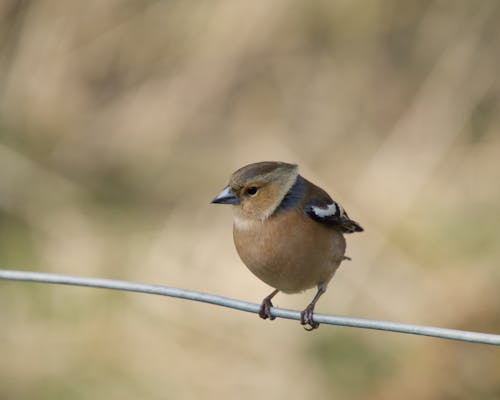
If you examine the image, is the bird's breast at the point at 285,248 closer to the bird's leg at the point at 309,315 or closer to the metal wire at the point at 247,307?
the bird's leg at the point at 309,315

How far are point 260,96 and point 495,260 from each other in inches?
95.6

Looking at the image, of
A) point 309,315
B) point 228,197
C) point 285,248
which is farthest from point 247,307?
point 228,197

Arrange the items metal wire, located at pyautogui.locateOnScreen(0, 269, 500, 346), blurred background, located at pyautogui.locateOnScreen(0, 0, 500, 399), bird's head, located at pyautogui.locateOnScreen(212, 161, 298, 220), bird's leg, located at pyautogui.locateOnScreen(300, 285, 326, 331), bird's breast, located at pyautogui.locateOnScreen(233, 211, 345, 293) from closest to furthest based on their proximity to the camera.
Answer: metal wire, located at pyautogui.locateOnScreen(0, 269, 500, 346) → bird's leg, located at pyautogui.locateOnScreen(300, 285, 326, 331) → bird's breast, located at pyautogui.locateOnScreen(233, 211, 345, 293) → bird's head, located at pyautogui.locateOnScreen(212, 161, 298, 220) → blurred background, located at pyautogui.locateOnScreen(0, 0, 500, 399)

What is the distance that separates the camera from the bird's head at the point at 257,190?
3.29 meters

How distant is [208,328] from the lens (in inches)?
226

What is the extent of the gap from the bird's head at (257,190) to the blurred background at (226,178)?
2.29 m

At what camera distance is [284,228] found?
10.5 feet

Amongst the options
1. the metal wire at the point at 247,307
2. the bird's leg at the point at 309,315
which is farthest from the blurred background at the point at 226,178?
the metal wire at the point at 247,307

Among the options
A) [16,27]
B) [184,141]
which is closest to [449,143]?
[184,141]

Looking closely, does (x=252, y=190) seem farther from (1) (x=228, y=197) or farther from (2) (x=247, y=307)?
(2) (x=247, y=307)

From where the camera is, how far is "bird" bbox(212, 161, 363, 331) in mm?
3164

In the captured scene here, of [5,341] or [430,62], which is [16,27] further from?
[430,62]

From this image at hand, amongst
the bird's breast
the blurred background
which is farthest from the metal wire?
the blurred background

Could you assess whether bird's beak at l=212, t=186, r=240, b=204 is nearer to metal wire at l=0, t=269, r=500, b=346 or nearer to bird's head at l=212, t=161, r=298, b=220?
bird's head at l=212, t=161, r=298, b=220
